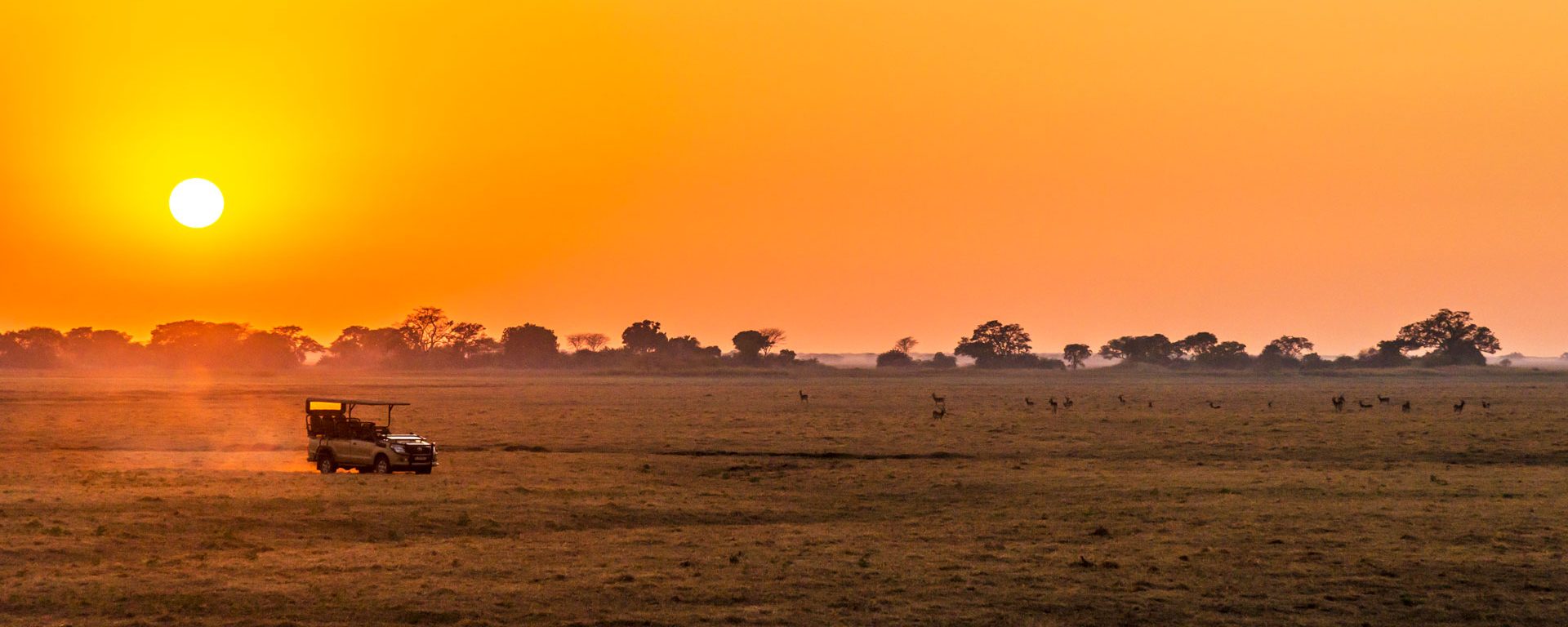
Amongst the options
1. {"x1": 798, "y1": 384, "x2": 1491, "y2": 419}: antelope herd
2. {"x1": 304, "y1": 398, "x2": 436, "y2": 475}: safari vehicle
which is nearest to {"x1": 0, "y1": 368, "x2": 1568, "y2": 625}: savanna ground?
{"x1": 304, "y1": 398, "x2": 436, "y2": 475}: safari vehicle

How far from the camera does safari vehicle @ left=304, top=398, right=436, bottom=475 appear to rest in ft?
145

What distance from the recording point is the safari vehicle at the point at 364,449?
145 ft

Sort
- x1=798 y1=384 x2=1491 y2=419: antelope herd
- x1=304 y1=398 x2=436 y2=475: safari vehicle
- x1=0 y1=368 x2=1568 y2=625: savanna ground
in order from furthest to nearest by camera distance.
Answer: x1=798 y1=384 x2=1491 y2=419: antelope herd → x1=304 y1=398 x2=436 y2=475: safari vehicle → x1=0 y1=368 x2=1568 y2=625: savanna ground

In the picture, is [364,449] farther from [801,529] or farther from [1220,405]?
[1220,405]

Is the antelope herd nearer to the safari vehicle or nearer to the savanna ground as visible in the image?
the savanna ground

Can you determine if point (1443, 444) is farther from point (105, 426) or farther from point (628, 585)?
point (105, 426)

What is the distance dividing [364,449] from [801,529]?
18634 mm

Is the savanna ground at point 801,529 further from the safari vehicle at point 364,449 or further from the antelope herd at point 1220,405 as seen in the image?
the antelope herd at point 1220,405

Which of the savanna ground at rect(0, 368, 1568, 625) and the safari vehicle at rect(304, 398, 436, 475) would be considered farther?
the safari vehicle at rect(304, 398, 436, 475)

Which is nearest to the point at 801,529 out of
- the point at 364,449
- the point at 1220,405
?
the point at 364,449

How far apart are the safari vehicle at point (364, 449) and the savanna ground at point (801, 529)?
3.77 feet

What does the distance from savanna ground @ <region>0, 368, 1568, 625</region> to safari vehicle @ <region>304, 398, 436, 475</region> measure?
1.15 m

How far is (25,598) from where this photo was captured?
23016 millimetres

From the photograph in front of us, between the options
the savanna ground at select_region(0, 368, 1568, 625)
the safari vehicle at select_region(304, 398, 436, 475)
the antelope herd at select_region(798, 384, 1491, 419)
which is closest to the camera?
the savanna ground at select_region(0, 368, 1568, 625)
